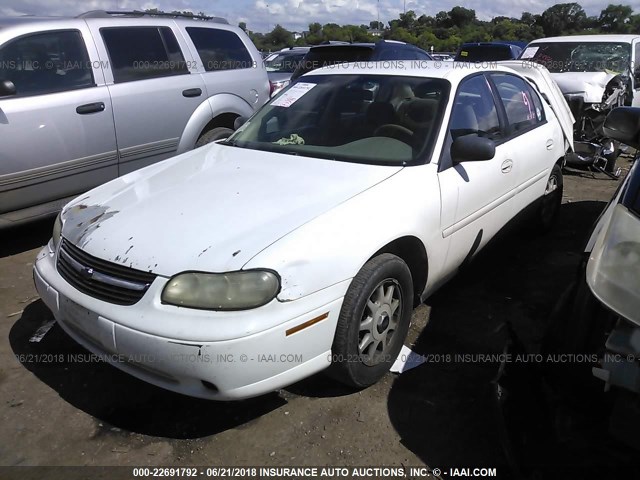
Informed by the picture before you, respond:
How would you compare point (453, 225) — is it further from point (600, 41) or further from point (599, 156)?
point (600, 41)

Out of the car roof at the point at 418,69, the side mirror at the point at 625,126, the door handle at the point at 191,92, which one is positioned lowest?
the door handle at the point at 191,92

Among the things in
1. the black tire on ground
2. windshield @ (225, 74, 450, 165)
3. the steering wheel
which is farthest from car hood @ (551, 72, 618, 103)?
the steering wheel

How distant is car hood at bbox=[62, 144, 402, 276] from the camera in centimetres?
234

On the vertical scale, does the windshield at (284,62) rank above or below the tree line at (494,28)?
above

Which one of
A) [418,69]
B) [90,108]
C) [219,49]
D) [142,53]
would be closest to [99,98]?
[90,108]

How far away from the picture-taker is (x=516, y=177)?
3.84 meters

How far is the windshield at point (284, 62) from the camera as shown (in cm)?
1162

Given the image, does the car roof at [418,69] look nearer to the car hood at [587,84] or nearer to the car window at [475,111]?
the car window at [475,111]

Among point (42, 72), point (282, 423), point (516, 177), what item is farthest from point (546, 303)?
point (42, 72)

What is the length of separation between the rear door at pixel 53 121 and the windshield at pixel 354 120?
166 cm

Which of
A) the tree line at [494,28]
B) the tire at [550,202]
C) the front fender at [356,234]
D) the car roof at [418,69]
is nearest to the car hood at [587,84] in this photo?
the tire at [550,202]

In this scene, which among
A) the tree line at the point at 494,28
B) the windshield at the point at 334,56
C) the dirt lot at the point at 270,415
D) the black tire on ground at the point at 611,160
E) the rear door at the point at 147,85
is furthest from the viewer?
the tree line at the point at 494,28

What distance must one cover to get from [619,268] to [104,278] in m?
2.05

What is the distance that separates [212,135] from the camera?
554 cm
